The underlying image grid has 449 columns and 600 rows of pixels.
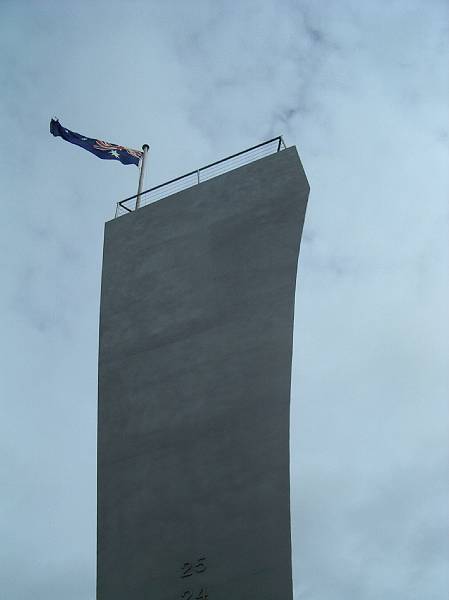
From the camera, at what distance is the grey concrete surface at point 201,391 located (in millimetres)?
8812

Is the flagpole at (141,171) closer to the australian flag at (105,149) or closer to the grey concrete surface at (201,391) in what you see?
the australian flag at (105,149)

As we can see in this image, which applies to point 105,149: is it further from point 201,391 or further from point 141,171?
point 201,391

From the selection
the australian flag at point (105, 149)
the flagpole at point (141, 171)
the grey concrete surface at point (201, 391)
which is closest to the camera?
the grey concrete surface at point (201, 391)

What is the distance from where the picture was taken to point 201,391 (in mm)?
9812

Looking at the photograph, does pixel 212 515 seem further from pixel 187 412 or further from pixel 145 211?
pixel 145 211

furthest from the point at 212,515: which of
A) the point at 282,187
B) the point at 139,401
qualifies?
the point at 282,187

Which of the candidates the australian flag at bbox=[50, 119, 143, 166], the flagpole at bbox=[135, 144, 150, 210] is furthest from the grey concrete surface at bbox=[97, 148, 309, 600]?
the australian flag at bbox=[50, 119, 143, 166]

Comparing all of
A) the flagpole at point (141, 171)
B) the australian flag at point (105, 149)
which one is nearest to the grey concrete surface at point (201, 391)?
the flagpole at point (141, 171)

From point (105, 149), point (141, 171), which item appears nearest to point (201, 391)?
point (141, 171)

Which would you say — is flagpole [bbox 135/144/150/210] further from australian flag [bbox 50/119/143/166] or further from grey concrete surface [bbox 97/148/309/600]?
grey concrete surface [bbox 97/148/309/600]

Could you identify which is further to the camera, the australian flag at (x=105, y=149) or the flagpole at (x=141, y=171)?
the australian flag at (x=105, y=149)

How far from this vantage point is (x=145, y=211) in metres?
11.9

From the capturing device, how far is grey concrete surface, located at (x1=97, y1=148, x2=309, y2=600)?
8.81m

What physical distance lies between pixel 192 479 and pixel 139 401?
155 centimetres
